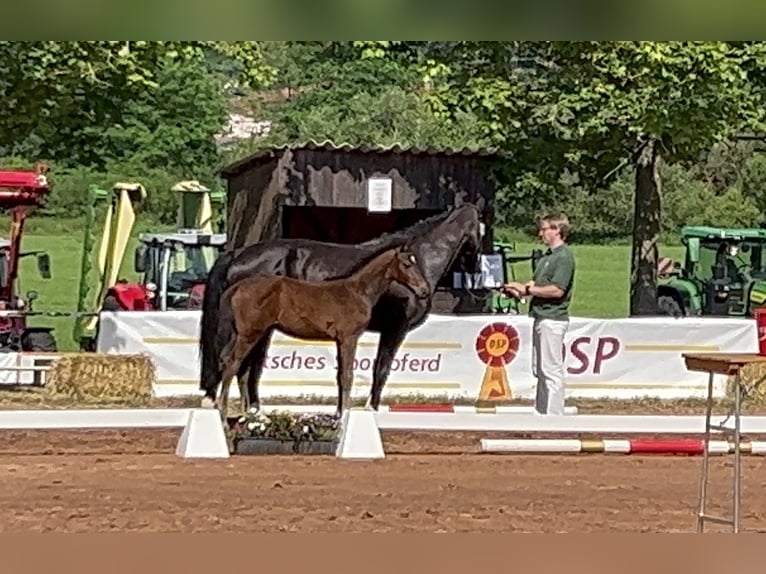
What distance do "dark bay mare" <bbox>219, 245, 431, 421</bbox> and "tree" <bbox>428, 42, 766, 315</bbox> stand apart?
5.53 metres

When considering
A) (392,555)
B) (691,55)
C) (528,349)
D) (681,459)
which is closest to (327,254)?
(681,459)

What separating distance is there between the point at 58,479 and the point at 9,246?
24.5ft

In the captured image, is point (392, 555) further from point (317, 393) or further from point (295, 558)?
point (317, 393)

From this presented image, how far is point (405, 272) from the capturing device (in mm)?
10141

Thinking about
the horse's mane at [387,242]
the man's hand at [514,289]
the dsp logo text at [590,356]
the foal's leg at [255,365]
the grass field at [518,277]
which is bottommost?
the grass field at [518,277]

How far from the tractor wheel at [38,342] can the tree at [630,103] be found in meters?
4.91

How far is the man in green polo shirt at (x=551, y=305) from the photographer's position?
981 cm

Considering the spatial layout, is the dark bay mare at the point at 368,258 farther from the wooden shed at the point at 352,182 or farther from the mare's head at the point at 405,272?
the wooden shed at the point at 352,182

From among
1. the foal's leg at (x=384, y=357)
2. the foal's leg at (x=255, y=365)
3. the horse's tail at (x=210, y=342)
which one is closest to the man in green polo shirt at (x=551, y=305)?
the foal's leg at (x=384, y=357)

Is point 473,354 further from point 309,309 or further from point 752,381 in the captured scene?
point 309,309

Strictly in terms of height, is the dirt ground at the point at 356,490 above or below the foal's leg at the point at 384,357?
below

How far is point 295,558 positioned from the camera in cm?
597

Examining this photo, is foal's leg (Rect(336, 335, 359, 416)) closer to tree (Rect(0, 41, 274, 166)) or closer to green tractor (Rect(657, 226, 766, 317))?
tree (Rect(0, 41, 274, 166))

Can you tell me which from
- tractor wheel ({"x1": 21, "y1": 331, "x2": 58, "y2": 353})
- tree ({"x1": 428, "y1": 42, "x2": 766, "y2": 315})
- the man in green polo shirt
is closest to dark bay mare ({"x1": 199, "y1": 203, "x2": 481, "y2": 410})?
the man in green polo shirt
